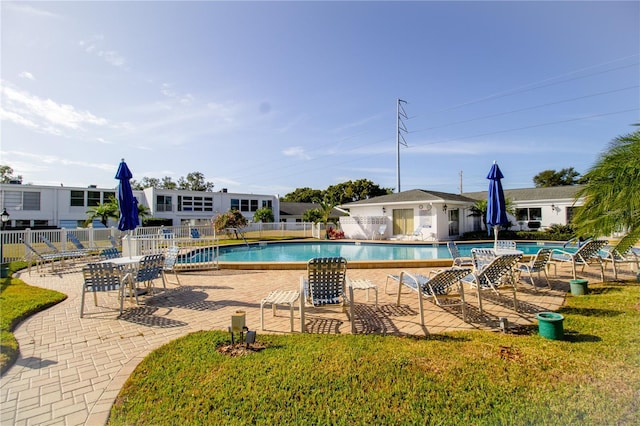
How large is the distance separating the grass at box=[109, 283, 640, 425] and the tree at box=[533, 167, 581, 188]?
2291 inches

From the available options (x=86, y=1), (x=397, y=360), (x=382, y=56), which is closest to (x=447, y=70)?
(x=382, y=56)

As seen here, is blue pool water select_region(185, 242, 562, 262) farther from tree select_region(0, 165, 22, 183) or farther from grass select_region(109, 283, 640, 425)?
tree select_region(0, 165, 22, 183)

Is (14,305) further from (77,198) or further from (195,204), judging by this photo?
(195,204)

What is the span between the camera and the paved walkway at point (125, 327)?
2811mm

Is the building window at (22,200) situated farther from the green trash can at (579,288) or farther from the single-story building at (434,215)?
the green trash can at (579,288)

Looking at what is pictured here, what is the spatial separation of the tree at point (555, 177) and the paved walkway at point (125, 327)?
5485 centimetres

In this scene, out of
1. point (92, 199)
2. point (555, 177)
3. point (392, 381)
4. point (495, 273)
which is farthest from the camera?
point (555, 177)

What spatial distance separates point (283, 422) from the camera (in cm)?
239

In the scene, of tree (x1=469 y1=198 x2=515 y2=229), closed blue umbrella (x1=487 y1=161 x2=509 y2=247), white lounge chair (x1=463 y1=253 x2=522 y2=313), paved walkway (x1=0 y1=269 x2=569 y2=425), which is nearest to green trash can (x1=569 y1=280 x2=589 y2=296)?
paved walkway (x1=0 y1=269 x2=569 y2=425)

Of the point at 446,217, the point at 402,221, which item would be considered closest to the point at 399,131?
the point at 402,221

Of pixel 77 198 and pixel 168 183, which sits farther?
pixel 168 183

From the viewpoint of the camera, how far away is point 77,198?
2991 cm

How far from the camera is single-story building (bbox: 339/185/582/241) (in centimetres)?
2167

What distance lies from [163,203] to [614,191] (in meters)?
36.1
